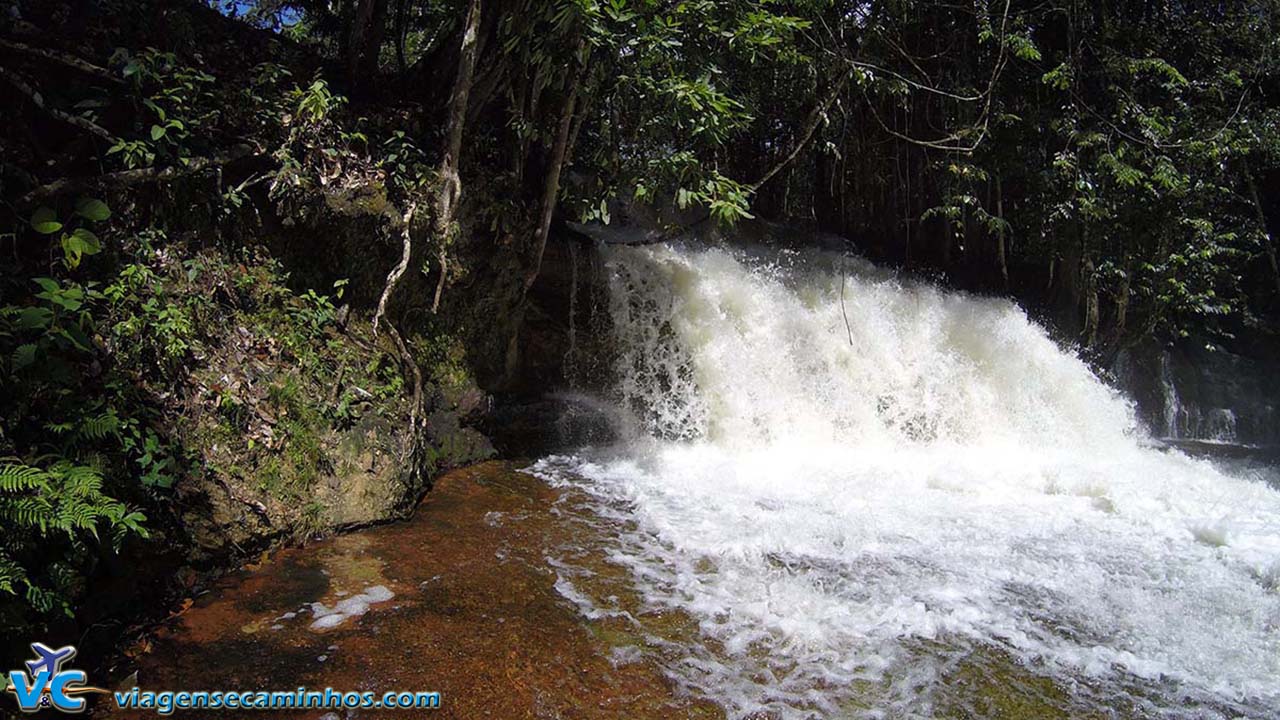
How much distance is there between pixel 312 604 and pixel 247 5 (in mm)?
6584

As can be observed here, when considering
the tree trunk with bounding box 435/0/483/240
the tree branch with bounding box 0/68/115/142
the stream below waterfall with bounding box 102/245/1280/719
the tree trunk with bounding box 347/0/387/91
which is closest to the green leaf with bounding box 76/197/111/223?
the tree branch with bounding box 0/68/115/142

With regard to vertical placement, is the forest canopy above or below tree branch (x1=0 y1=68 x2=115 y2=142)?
→ above

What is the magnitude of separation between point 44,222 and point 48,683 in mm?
2028

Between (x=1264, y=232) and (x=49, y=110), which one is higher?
(x=1264, y=232)

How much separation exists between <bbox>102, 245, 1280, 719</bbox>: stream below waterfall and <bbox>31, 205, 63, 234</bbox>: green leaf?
1.81m

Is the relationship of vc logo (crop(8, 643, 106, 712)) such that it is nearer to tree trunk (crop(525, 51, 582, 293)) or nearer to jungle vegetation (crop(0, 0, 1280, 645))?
jungle vegetation (crop(0, 0, 1280, 645))

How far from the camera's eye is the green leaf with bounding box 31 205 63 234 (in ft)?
9.93

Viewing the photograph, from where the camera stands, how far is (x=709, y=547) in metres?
4.02

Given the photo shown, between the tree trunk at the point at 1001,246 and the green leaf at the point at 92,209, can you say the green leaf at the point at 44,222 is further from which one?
the tree trunk at the point at 1001,246

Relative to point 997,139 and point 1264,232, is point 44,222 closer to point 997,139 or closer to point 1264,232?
point 997,139

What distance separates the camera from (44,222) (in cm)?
306

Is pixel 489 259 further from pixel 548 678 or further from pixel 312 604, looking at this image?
pixel 548 678

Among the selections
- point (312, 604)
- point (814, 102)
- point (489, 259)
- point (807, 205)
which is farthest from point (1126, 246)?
point (312, 604)

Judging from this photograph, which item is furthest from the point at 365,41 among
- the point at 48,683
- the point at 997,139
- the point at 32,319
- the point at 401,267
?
the point at 997,139
